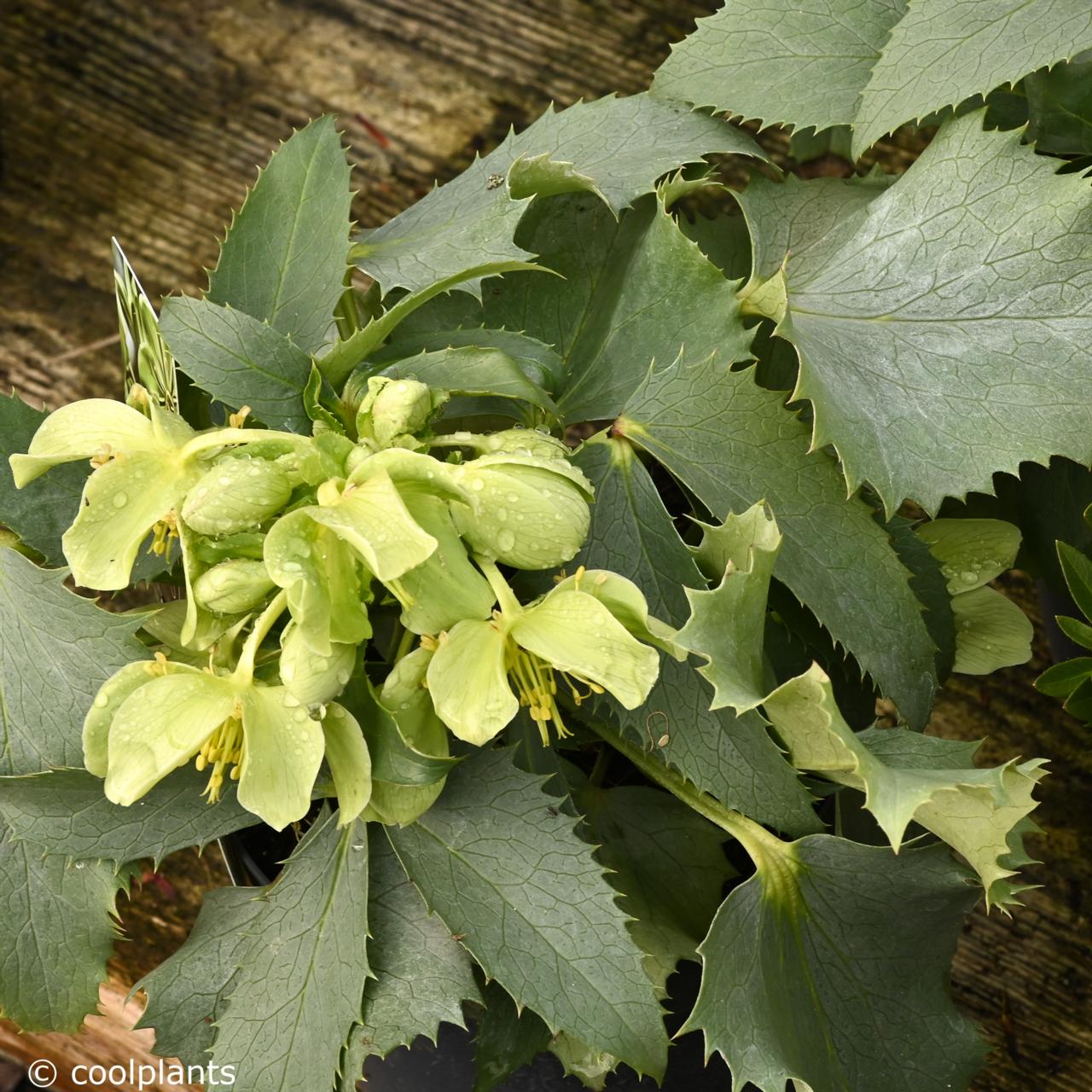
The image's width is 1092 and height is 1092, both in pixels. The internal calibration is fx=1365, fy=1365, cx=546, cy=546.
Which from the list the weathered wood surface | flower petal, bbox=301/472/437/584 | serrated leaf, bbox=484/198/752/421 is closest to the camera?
flower petal, bbox=301/472/437/584

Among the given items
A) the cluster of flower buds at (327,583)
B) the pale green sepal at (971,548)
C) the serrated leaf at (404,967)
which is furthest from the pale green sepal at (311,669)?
the pale green sepal at (971,548)

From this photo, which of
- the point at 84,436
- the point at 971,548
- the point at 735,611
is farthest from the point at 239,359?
the point at 971,548

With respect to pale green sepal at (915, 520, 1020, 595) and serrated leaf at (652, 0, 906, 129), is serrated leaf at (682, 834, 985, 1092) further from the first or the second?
serrated leaf at (652, 0, 906, 129)

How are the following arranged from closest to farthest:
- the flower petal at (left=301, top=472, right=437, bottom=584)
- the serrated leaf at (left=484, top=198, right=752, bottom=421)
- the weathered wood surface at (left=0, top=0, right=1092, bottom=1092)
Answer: the flower petal at (left=301, top=472, right=437, bottom=584), the serrated leaf at (left=484, top=198, right=752, bottom=421), the weathered wood surface at (left=0, top=0, right=1092, bottom=1092)

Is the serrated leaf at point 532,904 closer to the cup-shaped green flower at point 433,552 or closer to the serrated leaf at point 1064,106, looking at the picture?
the cup-shaped green flower at point 433,552

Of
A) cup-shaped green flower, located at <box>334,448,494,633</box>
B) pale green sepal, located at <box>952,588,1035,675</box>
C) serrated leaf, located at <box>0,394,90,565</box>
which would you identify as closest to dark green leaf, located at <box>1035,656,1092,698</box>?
pale green sepal, located at <box>952,588,1035,675</box>

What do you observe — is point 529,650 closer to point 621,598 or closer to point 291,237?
point 621,598

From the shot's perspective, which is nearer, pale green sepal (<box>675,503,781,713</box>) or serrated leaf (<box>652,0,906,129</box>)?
pale green sepal (<box>675,503,781,713</box>)

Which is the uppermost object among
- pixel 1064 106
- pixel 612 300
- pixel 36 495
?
pixel 1064 106
